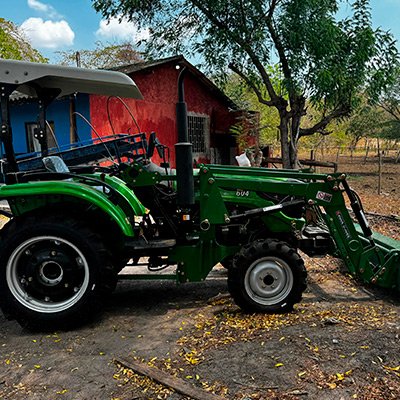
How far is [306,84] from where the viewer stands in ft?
36.1

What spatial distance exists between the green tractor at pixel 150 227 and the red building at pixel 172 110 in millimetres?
7017

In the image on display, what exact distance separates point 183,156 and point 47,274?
1526mm

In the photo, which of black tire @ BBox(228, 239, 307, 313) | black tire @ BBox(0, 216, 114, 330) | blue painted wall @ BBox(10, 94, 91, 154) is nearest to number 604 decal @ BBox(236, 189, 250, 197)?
black tire @ BBox(228, 239, 307, 313)

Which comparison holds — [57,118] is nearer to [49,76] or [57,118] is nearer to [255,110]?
[49,76]

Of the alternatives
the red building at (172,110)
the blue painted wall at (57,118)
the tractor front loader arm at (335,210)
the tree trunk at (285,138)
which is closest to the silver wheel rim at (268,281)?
the tractor front loader arm at (335,210)

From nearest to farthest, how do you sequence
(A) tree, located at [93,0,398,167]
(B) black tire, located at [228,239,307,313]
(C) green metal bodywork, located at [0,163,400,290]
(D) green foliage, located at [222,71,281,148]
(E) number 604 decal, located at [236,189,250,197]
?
(B) black tire, located at [228,239,307,313], (C) green metal bodywork, located at [0,163,400,290], (E) number 604 decal, located at [236,189,250,197], (A) tree, located at [93,0,398,167], (D) green foliage, located at [222,71,281,148]

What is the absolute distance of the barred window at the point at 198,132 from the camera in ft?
47.8

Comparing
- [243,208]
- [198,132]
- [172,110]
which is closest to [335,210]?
[243,208]

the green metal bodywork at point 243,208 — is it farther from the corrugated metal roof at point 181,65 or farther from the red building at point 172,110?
the red building at point 172,110

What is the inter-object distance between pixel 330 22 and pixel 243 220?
28.2 feet

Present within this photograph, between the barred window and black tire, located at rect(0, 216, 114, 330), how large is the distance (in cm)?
1132

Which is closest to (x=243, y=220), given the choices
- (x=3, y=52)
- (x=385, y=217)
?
(x=385, y=217)

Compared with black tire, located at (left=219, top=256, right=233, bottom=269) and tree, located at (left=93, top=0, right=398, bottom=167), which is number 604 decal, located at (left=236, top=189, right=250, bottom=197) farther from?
tree, located at (left=93, top=0, right=398, bottom=167)

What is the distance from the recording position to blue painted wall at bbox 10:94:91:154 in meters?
10.6
